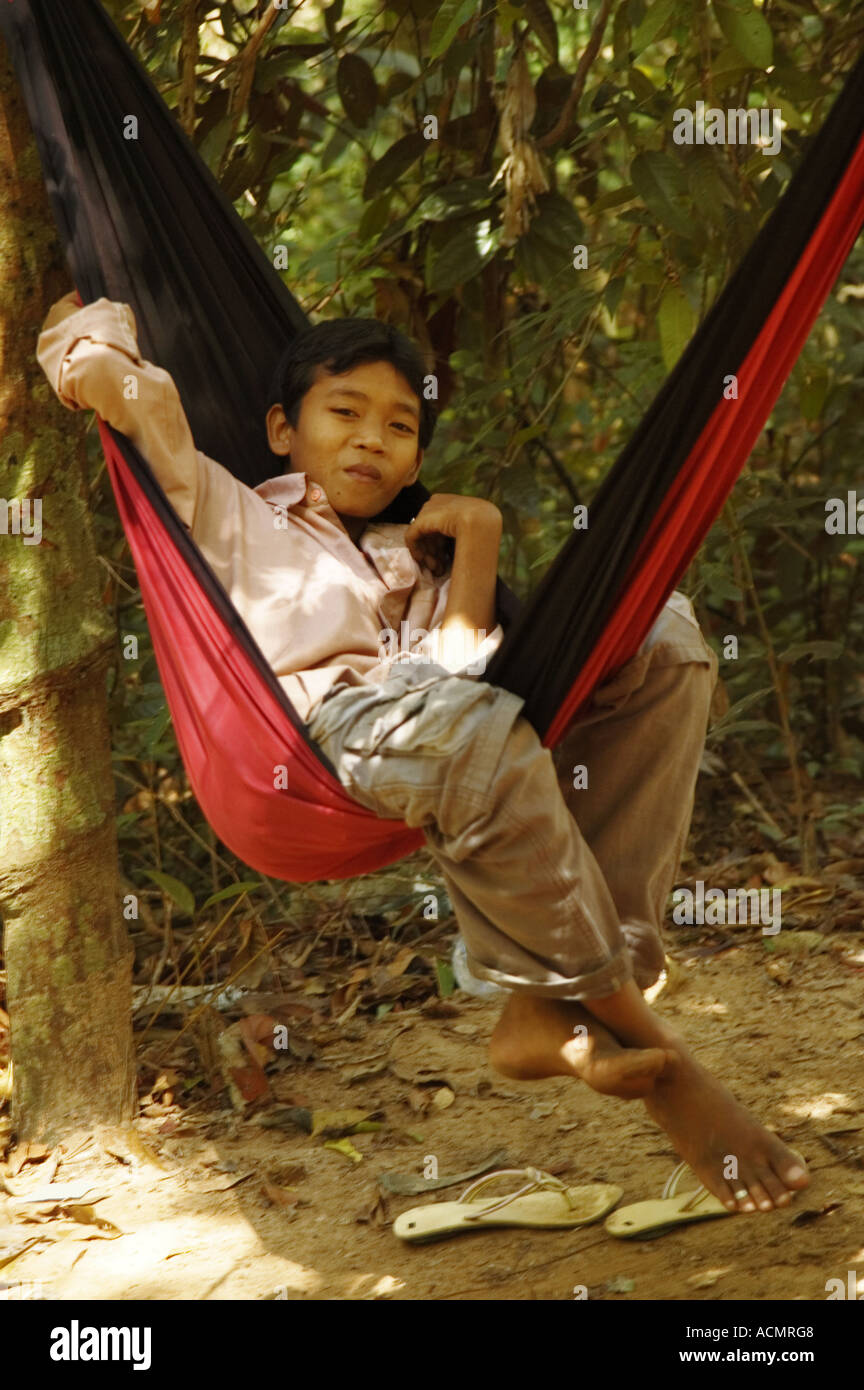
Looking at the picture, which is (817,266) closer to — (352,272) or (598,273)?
(598,273)

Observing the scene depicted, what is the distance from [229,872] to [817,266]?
2.00 metres

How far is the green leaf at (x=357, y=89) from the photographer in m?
2.89

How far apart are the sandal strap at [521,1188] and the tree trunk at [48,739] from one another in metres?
0.60

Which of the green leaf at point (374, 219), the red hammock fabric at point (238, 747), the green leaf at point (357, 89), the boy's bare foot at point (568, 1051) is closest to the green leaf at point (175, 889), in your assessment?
the red hammock fabric at point (238, 747)

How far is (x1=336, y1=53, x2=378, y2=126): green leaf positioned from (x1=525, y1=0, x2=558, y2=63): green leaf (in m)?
0.38

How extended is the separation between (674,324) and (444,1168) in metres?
1.43

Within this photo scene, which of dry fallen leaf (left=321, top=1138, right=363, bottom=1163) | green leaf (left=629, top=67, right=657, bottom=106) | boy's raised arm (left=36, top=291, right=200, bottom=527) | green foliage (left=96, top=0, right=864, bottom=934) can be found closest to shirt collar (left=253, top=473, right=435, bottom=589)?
boy's raised arm (left=36, top=291, right=200, bottom=527)

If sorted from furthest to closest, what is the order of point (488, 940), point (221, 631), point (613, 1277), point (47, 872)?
point (47, 872) → point (613, 1277) → point (221, 631) → point (488, 940)

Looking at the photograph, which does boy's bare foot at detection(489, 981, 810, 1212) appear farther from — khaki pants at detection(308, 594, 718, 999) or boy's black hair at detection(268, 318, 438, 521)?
boy's black hair at detection(268, 318, 438, 521)

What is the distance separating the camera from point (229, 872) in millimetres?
3307

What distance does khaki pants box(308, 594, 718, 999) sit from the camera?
1.68 m

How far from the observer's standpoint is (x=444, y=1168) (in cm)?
241

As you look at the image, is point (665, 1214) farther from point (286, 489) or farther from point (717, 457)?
point (286, 489)

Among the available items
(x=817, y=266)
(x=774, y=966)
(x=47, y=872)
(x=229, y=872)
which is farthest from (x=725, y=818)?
(x=817, y=266)
